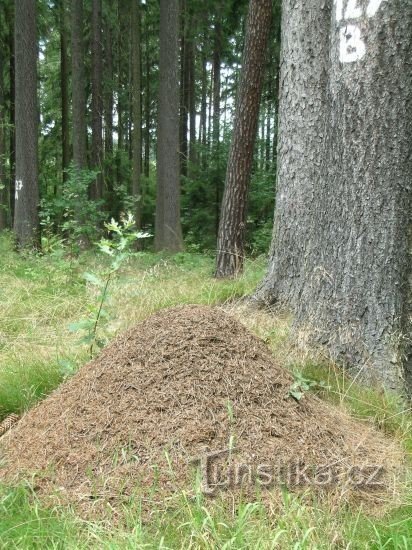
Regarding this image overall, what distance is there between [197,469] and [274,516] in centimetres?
38

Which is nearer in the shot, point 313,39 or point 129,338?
point 129,338

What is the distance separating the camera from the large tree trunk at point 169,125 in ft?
38.7

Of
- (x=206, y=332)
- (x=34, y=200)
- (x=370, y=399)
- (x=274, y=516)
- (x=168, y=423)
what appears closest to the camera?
(x=274, y=516)

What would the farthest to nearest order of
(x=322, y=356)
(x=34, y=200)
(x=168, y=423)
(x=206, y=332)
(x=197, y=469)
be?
(x=34, y=200) → (x=322, y=356) → (x=206, y=332) → (x=168, y=423) → (x=197, y=469)

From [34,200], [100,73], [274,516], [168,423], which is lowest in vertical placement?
[274,516]

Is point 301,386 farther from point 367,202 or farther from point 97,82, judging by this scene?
point 97,82

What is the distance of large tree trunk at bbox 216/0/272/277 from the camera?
22.0 ft

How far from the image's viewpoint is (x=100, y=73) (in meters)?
15.0

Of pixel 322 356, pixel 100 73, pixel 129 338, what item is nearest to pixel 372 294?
pixel 322 356

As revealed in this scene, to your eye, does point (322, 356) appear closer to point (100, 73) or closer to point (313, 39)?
point (313, 39)

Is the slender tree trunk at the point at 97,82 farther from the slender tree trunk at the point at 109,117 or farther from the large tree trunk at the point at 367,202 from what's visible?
the large tree trunk at the point at 367,202

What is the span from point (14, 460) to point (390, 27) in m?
3.30

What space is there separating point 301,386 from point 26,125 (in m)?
10.1

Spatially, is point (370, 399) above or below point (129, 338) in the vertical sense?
below
